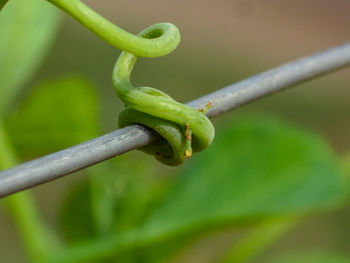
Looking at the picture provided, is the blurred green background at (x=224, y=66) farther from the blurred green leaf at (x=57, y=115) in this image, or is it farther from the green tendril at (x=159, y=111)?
the green tendril at (x=159, y=111)

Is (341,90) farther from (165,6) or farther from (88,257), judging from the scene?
(88,257)

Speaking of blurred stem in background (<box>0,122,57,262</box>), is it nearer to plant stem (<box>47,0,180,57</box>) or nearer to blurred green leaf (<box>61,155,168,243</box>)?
blurred green leaf (<box>61,155,168,243</box>)

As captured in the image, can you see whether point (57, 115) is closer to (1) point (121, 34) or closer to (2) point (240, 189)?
(2) point (240, 189)

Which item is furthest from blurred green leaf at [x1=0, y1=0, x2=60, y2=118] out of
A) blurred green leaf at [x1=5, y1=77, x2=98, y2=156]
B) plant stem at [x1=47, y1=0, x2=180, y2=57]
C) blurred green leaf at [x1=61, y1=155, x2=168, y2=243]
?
plant stem at [x1=47, y1=0, x2=180, y2=57]

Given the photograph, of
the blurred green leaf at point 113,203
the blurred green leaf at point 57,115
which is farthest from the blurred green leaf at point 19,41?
the blurred green leaf at point 113,203

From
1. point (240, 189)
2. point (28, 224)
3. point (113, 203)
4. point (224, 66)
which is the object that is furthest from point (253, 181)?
point (224, 66)

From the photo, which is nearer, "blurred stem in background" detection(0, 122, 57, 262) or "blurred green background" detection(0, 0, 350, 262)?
"blurred stem in background" detection(0, 122, 57, 262)
